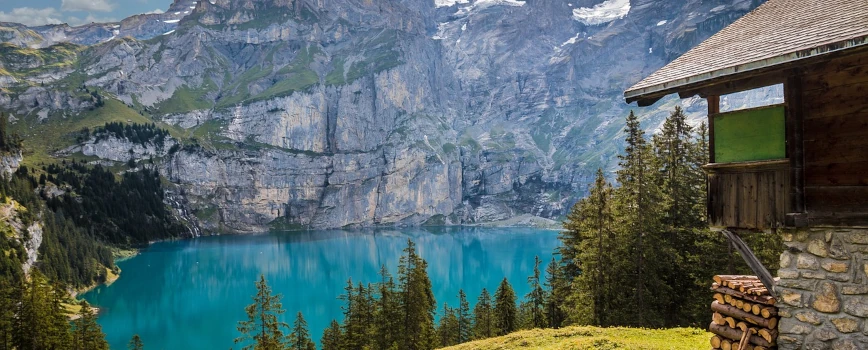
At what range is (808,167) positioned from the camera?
853cm

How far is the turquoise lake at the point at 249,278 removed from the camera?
7407 cm

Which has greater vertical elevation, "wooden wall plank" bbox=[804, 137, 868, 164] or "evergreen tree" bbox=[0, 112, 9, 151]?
"evergreen tree" bbox=[0, 112, 9, 151]

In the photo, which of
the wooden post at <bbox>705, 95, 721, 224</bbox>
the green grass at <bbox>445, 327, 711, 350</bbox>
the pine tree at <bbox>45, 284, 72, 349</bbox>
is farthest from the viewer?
the pine tree at <bbox>45, 284, 72, 349</bbox>

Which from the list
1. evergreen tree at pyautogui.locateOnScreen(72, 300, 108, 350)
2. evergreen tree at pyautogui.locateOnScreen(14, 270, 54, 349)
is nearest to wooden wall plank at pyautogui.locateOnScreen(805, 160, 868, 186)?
evergreen tree at pyautogui.locateOnScreen(72, 300, 108, 350)

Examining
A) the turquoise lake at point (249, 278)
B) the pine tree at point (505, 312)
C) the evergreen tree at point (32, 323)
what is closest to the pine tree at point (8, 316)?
the evergreen tree at point (32, 323)

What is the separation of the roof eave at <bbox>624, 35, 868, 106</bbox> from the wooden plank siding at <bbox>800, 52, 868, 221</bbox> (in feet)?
3.02

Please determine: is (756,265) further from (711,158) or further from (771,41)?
(771,41)

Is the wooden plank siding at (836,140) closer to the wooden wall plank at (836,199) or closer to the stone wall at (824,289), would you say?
the wooden wall plank at (836,199)

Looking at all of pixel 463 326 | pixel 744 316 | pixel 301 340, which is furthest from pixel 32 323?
pixel 744 316

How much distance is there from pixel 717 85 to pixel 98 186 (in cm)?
20919

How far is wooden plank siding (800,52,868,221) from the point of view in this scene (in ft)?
26.1

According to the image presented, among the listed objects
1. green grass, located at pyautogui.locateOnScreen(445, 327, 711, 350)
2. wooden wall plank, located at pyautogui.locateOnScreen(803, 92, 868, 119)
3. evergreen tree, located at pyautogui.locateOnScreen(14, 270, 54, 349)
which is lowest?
evergreen tree, located at pyautogui.locateOnScreen(14, 270, 54, 349)

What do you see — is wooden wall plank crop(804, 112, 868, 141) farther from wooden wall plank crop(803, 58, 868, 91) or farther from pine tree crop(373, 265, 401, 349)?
pine tree crop(373, 265, 401, 349)

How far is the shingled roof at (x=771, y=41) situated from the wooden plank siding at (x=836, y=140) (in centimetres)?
66
